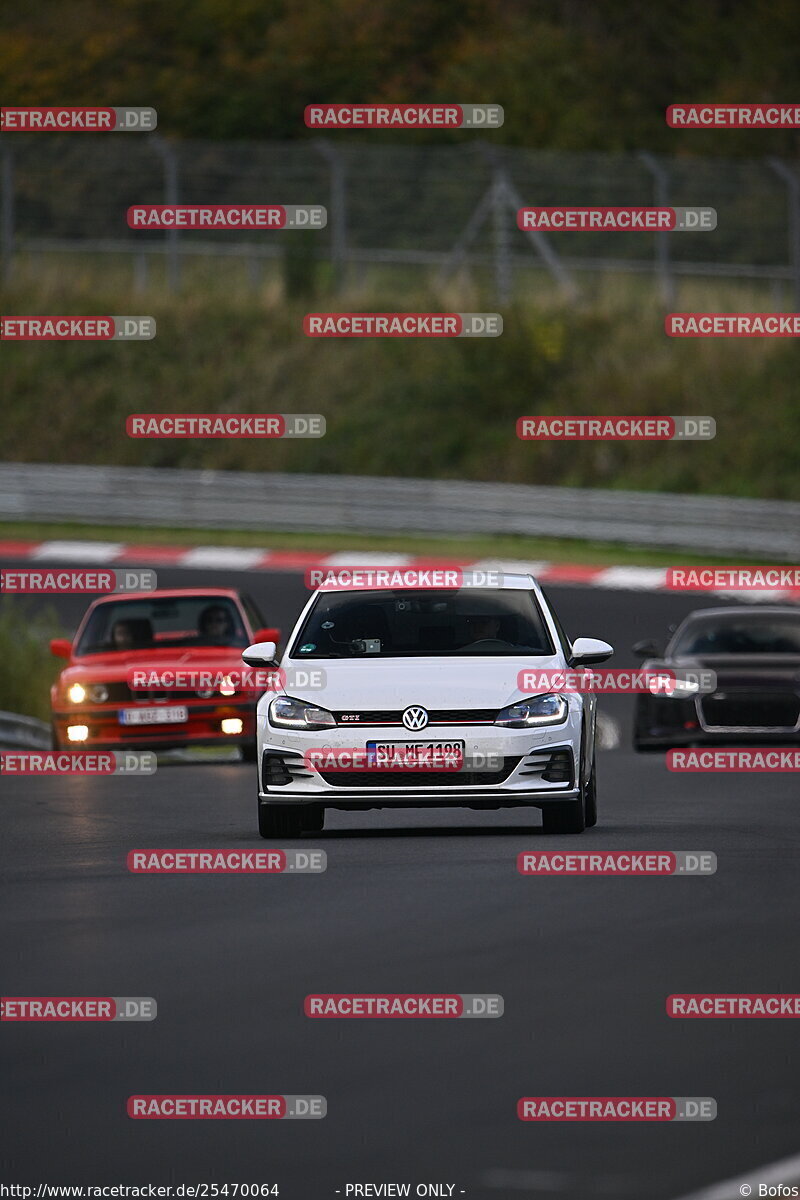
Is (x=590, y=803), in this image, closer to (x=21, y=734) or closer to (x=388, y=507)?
(x=21, y=734)

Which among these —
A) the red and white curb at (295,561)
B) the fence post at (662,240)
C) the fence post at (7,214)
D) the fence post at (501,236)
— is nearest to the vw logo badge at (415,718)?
the red and white curb at (295,561)

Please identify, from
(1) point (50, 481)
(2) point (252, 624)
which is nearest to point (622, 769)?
(2) point (252, 624)

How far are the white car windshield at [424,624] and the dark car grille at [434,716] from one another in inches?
26.1

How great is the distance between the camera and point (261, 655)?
13.9m

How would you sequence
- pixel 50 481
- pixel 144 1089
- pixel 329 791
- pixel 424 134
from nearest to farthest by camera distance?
pixel 144 1089, pixel 329 791, pixel 50 481, pixel 424 134

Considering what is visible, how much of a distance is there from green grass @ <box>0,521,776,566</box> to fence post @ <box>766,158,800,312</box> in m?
6.18

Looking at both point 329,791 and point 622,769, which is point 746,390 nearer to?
point 622,769

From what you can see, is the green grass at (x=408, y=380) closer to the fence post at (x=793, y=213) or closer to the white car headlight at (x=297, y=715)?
the fence post at (x=793, y=213)

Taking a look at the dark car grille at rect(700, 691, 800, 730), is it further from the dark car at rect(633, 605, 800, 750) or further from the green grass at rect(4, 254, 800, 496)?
the green grass at rect(4, 254, 800, 496)

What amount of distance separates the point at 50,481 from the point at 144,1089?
35.5 meters

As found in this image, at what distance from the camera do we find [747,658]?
Result: 20266mm

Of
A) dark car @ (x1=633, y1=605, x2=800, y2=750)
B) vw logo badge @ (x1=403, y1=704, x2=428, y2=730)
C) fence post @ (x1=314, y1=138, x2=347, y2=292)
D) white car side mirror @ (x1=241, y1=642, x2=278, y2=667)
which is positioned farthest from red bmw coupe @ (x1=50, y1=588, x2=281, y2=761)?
fence post @ (x1=314, y1=138, x2=347, y2=292)

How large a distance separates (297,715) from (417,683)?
0.64 metres

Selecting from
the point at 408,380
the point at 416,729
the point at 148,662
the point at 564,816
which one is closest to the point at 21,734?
the point at 148,662
